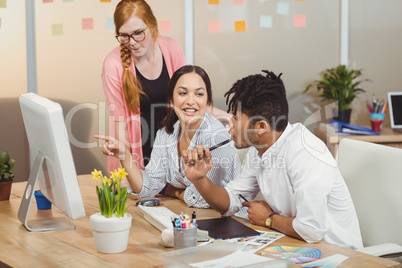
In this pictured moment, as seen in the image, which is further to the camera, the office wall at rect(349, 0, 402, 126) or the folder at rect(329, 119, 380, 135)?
the office wall at rect(349, 0, 402, 126)

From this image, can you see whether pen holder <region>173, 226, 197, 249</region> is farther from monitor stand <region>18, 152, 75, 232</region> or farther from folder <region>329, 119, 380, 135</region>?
folder <region>329, 119, 380, 135</region>

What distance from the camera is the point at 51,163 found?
1.78 meters

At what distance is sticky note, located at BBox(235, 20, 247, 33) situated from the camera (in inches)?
164

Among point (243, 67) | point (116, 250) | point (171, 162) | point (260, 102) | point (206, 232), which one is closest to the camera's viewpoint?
point (116, 250)

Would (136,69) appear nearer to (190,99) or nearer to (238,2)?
(190,99)

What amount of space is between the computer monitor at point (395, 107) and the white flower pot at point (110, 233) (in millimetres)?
3096

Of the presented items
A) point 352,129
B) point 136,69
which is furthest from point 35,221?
point 352,129

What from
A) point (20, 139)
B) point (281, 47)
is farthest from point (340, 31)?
point (20, 139)

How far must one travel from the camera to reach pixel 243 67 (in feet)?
13.9

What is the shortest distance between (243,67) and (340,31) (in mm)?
873

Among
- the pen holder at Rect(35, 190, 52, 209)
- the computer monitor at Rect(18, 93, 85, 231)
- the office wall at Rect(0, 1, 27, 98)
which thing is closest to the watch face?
the computer monitor at Rect(18, 93, 85, 231)

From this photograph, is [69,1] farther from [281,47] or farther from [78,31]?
[281,47]

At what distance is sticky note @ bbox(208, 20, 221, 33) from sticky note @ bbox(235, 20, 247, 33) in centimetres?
14

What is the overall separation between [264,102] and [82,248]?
30.0 inches
